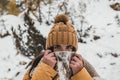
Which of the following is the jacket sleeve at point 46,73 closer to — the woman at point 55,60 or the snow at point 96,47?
the woman at point 55,60

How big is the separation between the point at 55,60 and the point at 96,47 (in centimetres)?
719

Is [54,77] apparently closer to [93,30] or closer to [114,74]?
[114,74]

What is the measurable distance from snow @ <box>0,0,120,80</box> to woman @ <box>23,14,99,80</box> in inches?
186

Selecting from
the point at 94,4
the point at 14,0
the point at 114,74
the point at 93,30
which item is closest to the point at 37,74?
the point at 114,74

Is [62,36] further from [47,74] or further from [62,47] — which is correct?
[47,74]

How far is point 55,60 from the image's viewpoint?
2.01 meters

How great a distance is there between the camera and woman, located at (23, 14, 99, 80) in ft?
6.52

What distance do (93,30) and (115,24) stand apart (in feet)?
2.56

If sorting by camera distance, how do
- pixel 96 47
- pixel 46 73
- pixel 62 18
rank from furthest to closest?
1. pixel 96 47
2. pixel 62 18
3. pixel 46 73

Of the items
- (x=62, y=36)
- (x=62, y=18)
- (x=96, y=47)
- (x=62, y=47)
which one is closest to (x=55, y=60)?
(x=62, y=47)

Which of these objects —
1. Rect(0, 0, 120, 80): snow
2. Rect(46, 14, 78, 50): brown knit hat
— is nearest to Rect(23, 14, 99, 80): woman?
Rect(46, 14, 78, 50): brown knit hat

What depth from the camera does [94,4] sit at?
43.1 ft

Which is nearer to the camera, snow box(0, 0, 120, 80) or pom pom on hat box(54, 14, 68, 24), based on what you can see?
pom pom on hat box(54, 14, 68, 24)

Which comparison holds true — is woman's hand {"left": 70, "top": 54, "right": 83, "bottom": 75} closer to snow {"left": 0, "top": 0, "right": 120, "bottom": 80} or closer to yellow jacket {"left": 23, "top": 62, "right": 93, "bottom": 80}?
yellow jacket {"left": 23, "top": 62, "right": 93, "bottom": 80}
